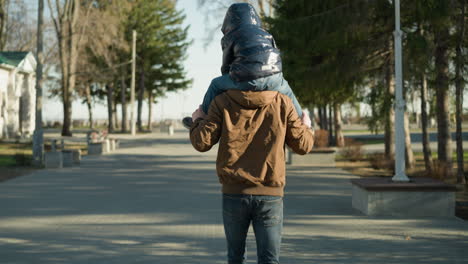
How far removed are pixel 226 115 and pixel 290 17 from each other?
14651mm

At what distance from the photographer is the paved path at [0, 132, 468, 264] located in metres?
6.58

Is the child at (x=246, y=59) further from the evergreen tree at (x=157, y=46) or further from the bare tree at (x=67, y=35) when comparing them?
the evergreen tree at (x=157, y=46)

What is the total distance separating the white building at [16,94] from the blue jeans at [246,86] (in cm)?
3488

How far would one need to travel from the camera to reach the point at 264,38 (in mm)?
3637

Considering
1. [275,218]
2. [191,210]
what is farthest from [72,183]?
[275,218]

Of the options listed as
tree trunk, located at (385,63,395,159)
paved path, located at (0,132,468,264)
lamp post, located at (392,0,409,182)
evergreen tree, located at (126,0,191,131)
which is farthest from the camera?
evergreen tree, located at (126,0,191,131)

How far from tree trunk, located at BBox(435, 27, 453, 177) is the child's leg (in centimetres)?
1161

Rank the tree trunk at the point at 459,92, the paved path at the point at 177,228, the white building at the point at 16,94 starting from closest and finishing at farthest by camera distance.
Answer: the paved path at the point at 177,228
the tree trunk at the point at 459,92
the white building at the point at 16,94

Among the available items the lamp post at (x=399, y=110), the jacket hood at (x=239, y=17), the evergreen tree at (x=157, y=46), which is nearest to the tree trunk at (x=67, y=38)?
the evergreen tree at (x=157, y=46)

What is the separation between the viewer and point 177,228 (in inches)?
329

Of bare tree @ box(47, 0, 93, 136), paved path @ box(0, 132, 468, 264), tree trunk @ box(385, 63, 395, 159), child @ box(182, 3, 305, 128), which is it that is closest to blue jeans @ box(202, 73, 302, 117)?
child @ box(182, 3, 305, 128)

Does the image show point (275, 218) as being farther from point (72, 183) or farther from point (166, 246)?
point (72, 183)

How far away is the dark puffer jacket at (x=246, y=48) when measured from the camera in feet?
11.6

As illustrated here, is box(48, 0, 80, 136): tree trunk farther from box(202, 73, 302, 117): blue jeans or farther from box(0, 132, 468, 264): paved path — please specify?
box(202, 73, 302, 117): blue jeans
